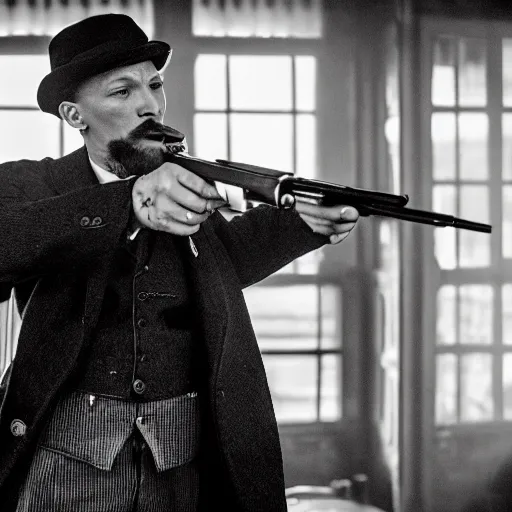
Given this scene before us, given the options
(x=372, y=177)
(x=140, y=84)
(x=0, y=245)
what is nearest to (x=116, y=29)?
(x=140, y=84)

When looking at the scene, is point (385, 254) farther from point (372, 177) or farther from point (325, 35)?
point (325, 35)

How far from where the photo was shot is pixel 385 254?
2.29 m

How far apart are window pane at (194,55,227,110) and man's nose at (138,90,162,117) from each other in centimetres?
74

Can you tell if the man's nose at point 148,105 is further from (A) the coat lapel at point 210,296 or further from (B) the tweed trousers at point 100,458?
(B) the tweed trousers at point 100,458

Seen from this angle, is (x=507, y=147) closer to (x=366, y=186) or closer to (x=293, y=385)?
(x=366, y=186)

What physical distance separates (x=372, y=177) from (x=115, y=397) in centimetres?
129

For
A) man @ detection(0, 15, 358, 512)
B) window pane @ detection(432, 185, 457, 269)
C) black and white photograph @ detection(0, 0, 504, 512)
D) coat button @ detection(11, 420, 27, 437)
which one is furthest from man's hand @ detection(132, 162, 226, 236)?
window pane @ detection(432, 185, 457, 269)

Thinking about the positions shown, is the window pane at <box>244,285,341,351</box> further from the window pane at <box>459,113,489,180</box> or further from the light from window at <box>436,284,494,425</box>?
the window pane at <box>459,113,489,180</box>

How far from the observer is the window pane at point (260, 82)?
7.20ft

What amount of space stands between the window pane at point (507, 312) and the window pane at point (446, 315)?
178mm

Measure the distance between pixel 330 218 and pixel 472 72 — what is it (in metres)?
1.26

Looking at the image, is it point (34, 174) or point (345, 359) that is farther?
point (345, 359)

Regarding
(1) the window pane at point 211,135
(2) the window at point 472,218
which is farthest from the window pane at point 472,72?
(1) the window pane at point 211,135

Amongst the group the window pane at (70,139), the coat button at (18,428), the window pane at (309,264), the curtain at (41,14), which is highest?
the curtain at (41,14)
